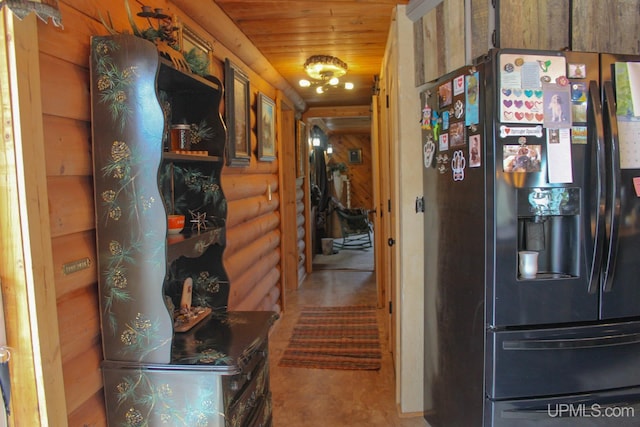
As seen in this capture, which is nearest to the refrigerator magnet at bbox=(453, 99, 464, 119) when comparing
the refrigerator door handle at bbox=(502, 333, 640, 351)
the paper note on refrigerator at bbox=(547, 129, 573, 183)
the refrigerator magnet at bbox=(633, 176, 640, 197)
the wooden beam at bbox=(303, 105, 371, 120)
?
the paper note on refrigerator at bbox=(547, 129, 573, 183)

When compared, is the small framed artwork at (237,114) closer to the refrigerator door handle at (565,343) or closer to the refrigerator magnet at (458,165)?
the refrigerator magnet at (458,165)

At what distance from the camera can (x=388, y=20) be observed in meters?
2.69

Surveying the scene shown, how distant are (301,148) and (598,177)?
429cm

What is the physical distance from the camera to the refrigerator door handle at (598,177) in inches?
66.9

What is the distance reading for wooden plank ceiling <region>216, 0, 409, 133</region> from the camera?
245 centimetres

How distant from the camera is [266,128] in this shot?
375cm

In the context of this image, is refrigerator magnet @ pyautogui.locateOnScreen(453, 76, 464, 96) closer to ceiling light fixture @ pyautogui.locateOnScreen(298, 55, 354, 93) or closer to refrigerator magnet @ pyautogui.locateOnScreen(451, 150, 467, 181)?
refrigerator magnet @ pyautogui.locateOnScreen(451, 150, 467, 181)

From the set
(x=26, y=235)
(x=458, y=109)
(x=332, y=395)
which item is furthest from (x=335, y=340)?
(x=26, y=235)

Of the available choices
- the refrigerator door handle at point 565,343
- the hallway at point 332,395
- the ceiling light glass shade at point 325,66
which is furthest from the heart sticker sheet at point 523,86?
the ceiling light glass shade at point 325,66

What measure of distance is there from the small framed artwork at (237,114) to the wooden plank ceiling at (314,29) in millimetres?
308

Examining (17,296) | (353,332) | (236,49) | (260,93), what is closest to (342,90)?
(260,93)

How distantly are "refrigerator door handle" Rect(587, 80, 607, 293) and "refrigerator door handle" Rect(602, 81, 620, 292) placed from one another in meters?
0.03

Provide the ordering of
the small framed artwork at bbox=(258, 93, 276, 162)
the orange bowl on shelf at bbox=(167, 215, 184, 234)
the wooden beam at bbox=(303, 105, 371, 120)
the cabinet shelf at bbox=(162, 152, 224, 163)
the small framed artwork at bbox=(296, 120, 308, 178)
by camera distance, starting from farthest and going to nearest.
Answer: the wooden beam at bbox=(303, 105, 371, 120) < the small framed artwork at bbox=(296, 120, 308, 178) < the small framed artwork at bbox=(258, 93, 276, 162) < the orange bowl on shelf at bbox=(167, 215, 184, 234) < the cabinet shelf at bbox=(162, 152, 224, 163)

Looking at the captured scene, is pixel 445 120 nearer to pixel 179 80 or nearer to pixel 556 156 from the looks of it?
pixel 556 156
